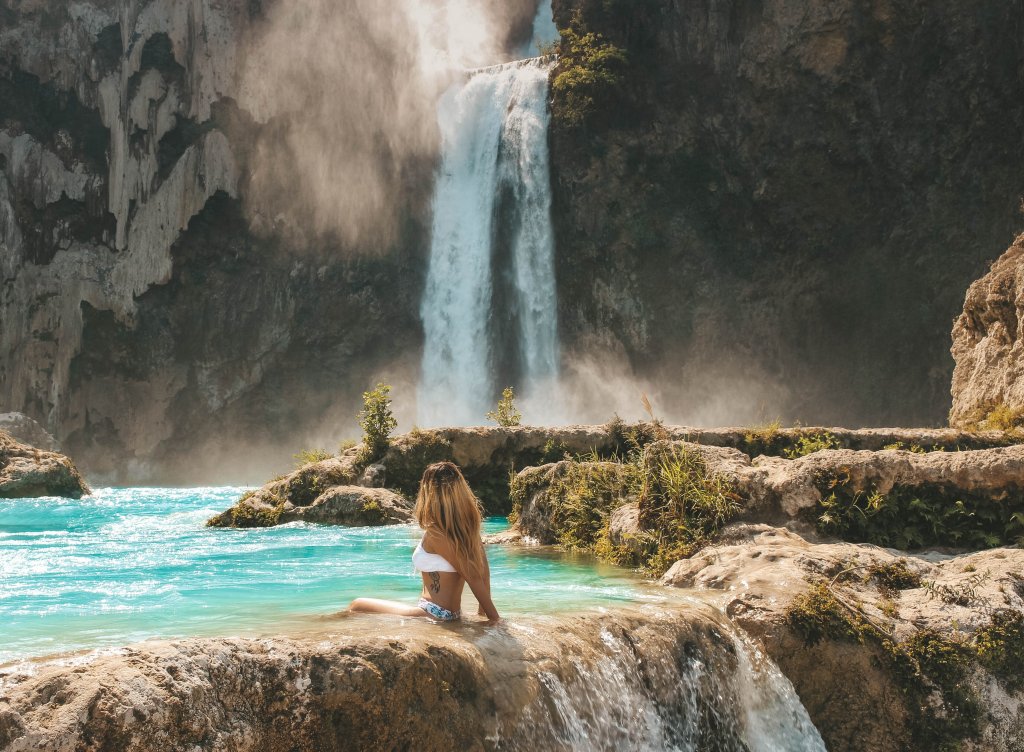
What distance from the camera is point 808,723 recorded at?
16.5 ft

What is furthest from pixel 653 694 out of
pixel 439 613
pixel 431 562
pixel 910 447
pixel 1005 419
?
pixel 1005 419

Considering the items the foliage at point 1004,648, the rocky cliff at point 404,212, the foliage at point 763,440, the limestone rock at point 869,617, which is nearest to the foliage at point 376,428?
the foliage at point 763,440

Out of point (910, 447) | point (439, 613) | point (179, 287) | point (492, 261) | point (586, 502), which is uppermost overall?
point (179, 287)

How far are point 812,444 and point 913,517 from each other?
13.7 ft

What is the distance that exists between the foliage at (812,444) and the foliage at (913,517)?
3.90m

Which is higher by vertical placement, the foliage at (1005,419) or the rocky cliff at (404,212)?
the rocky cliff at (404,212)

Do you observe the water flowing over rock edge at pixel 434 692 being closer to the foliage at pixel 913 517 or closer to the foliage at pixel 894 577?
the foliage at pixel 894 577

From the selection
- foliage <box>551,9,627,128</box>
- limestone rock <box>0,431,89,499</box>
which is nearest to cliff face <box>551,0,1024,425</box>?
foliage <box>551,9,627,128</box>

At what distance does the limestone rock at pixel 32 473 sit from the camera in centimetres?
1898

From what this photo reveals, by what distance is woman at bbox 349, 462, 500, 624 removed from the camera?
4.80 m

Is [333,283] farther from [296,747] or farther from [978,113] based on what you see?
[296,747]

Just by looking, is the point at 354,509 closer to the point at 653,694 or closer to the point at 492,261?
the point at 653,694

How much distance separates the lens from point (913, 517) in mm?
7422

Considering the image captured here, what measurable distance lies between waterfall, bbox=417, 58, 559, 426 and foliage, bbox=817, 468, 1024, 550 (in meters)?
22.0
